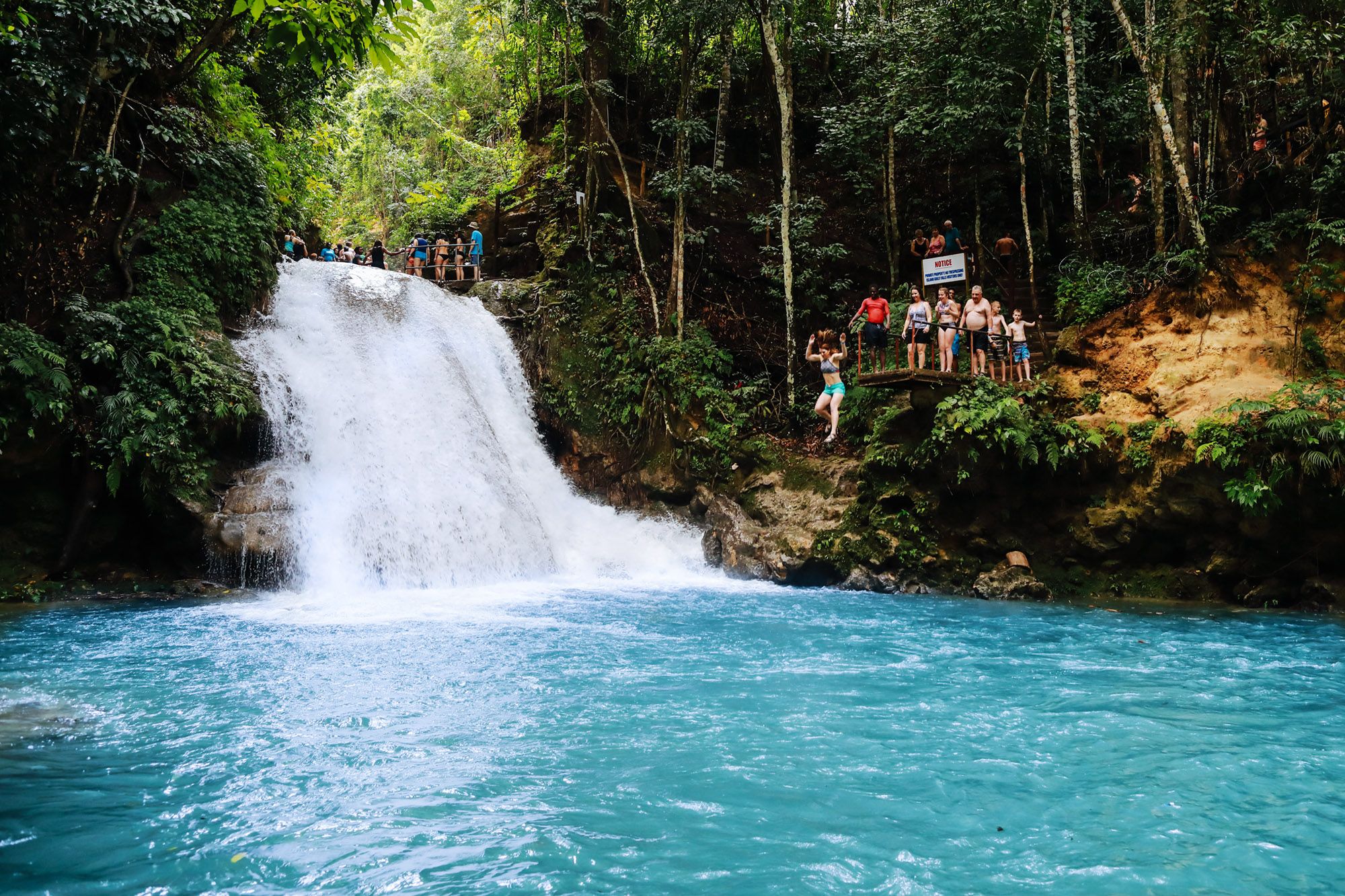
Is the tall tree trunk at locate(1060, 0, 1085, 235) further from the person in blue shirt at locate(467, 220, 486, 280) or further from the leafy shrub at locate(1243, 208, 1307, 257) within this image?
the person in blue shirt at locate(467, 220, 486, 280)

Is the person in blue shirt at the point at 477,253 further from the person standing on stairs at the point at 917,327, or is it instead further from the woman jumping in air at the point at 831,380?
the person standing on stairs at the point at 917,327

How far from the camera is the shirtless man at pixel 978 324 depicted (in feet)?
46.5

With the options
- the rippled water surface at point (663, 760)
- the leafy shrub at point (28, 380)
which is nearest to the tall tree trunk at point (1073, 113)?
the rippled water surface at point (663, 760)

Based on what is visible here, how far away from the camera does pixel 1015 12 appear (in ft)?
60.3

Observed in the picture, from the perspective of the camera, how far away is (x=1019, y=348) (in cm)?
1470

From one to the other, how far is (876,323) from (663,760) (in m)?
11.3

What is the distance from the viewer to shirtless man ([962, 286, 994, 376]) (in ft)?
46.5

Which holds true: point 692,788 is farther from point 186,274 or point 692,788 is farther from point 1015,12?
Answer: point 1015,12

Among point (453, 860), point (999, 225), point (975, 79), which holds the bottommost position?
point (453, 860)

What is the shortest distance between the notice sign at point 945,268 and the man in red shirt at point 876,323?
98cm

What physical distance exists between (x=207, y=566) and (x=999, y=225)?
19.2 m

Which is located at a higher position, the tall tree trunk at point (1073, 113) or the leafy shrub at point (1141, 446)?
the tall tree trunk at point (1073, 113)

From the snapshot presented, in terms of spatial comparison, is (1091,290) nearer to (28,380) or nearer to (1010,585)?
(1010,585)

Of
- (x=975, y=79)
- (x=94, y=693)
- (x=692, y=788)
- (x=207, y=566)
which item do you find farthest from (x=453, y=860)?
(x=975, y=79)
